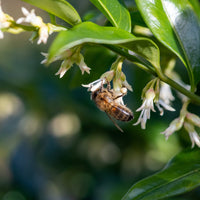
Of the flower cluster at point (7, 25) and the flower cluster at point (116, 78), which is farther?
the flower cluster at point (116, 78)

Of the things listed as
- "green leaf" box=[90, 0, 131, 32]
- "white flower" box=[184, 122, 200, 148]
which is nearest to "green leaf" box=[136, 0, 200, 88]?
"green leaf" box=[90, 0, 131, 32]

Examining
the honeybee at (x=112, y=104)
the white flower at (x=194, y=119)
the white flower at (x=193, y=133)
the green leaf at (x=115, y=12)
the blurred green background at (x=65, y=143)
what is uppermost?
the green leaf at (x=115, y=12)

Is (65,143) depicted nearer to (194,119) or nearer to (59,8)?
(194,119)

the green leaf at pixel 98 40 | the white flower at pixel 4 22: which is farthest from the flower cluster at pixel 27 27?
the green leaf at pixel 98 40

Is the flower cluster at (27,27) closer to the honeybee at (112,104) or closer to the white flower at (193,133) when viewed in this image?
the honeybee at (112,104)

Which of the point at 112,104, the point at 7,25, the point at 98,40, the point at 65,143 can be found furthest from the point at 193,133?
the point at 65,143

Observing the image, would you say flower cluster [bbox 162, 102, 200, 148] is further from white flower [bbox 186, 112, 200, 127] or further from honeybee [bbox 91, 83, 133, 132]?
honeybee [bbox 91, 83, 133, 132]

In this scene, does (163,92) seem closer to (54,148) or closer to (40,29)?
(40,29)
